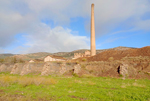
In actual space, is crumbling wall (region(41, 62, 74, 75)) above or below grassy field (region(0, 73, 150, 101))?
above

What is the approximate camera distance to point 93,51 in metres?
42.6

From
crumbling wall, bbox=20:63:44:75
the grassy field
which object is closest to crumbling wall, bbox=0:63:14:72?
crumbling wall, bbox=20:63:44:75

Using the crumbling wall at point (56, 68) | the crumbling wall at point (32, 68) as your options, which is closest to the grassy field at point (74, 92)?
the crumbling wall at point (56, 68)

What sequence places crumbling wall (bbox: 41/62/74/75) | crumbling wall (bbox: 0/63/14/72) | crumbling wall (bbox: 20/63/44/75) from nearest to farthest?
1. crumbling wall (bbox: 41/62/74/75)
2. crumbling wall (bbox: 20/63/44/75)
3. crumbling wall (bbox: 0/63/14/72)

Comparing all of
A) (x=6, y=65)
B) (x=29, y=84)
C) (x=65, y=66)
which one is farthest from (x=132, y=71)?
(x=6, y=65)

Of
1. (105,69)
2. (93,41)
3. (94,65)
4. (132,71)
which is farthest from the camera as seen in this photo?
(93,41)

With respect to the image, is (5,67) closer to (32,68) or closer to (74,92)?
(32,68)

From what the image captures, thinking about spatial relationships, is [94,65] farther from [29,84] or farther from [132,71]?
[29,84]

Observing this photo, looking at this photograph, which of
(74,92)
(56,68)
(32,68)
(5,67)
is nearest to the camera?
(74,92)

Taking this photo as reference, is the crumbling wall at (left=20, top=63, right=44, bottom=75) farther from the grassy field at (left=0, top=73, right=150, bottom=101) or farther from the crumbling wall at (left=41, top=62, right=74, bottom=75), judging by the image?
the grassy field at (left=0, top=73, right=150, bottom=101)

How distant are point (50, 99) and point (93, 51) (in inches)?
1429

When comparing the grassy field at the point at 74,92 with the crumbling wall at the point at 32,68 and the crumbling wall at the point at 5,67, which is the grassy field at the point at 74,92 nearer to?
Answer: the crumbling wall at the point at 32,68

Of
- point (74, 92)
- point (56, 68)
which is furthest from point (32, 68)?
point (74, 92)

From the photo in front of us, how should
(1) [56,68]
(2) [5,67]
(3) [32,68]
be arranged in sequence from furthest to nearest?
(2) [5,67] → (3) [32,68] → (1) [56,68]
